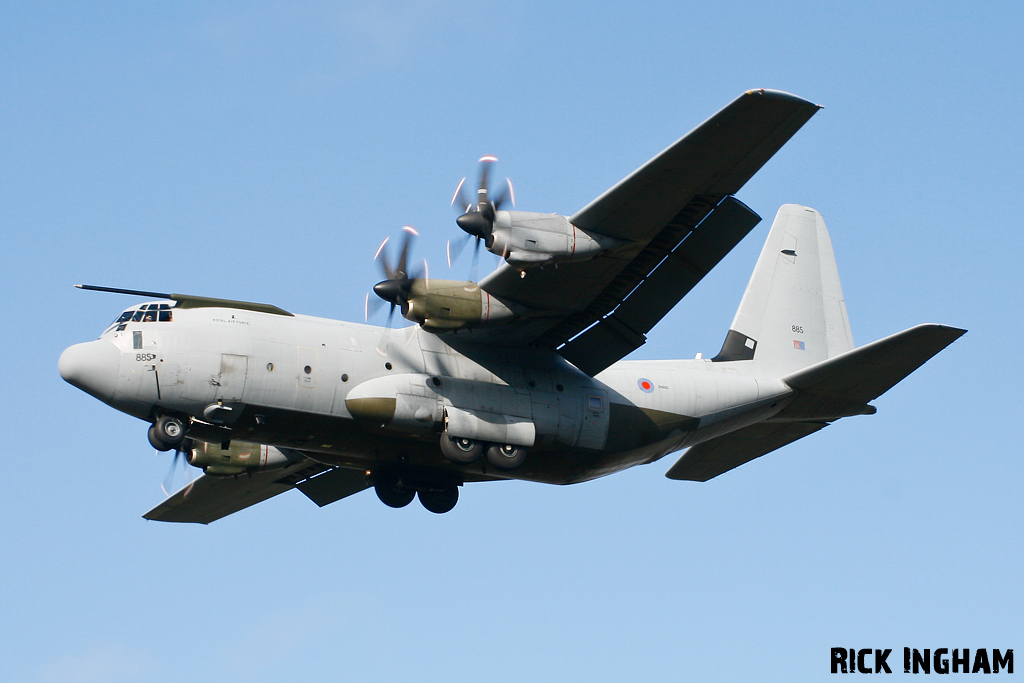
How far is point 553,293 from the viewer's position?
20.1 meters

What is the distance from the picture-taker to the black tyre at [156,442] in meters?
18.8

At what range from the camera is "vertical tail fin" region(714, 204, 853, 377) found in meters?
24.0

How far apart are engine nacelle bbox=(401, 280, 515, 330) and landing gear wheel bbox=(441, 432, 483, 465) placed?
1898 millimetres

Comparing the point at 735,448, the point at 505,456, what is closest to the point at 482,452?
the point at 505,456

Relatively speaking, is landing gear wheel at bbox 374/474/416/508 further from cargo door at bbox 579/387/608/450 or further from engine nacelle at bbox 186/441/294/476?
cargo door at bbox 579/387/608/450

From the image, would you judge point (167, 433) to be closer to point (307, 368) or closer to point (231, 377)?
point (231, 377)

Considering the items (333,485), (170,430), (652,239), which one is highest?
(652,239)

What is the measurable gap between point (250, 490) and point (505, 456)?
7.77m

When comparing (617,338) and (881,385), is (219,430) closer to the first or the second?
(617,338)

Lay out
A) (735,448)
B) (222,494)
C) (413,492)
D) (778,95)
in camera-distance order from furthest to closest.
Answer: (222,494)
(735,448)
(413,492)
(778,95)

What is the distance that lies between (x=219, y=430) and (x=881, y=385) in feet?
39.4

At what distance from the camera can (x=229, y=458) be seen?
23109 millimetres

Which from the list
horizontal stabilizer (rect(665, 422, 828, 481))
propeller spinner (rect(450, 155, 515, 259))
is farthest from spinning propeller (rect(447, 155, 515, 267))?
horizontal stabilizer (rect(665, 422, 828, 481))

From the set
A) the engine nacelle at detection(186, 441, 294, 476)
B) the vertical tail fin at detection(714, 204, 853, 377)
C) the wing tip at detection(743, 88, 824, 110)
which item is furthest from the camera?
the vertical tail fin at detection(714, 204, 853, 377)
